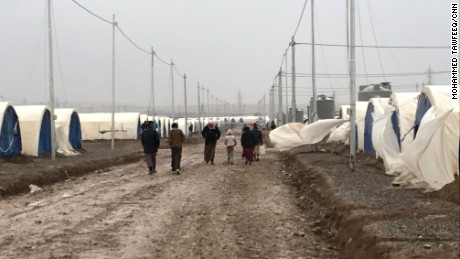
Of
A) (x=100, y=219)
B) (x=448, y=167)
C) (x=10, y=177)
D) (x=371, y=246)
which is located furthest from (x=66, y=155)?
(x=371, y=246)

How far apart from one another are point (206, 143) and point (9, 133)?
8850 millimetres

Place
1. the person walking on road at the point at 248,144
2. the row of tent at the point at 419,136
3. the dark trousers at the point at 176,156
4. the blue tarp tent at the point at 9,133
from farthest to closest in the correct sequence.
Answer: the blue tarp tent at the point at 9,133 → the person walking on road at the point at 248,144 → the dark trousers at the point at 176,156 → the row of tent at the point at 419,136

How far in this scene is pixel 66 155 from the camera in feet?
100

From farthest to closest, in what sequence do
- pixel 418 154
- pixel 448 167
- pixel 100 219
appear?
pixel 418 154, pixel 448 167, pixel 100 219

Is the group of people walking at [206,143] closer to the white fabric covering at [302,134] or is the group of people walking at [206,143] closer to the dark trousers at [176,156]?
the dark trousers at [176,156]

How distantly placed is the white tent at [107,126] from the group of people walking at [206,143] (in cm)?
2927

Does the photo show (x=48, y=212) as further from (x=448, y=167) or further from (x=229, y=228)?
(x=448, y=167)

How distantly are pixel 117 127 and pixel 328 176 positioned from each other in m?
41.5

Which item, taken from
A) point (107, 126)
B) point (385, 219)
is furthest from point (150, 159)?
point (107, 126)

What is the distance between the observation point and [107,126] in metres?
54.1

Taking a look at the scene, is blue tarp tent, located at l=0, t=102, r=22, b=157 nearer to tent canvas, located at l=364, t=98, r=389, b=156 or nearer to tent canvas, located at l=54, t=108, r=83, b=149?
tent canvas, located at l=54, t=108, r=83, b=149

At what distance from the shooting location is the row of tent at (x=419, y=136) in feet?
39.4

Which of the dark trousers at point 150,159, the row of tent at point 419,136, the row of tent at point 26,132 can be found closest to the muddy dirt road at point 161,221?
the dark trousers at point 150,159

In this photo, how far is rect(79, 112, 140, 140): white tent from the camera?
54062 millimetres
